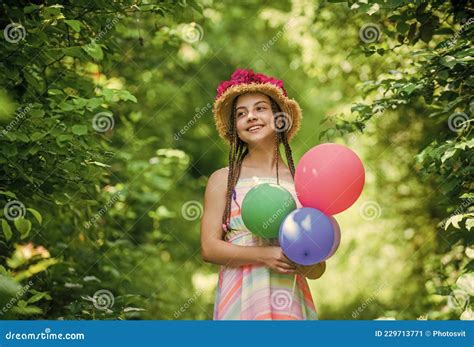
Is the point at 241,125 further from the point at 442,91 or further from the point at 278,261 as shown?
the point at 442,91

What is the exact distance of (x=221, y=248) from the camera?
3.76m

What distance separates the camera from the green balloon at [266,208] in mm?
3631

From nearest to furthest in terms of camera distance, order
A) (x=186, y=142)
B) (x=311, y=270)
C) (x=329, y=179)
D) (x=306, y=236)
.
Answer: (x=306, y=236) → (x=329, y=179) → (x=311, y=270) → (x=186, y=142)

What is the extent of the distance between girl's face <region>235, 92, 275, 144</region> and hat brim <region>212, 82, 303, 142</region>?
35mm

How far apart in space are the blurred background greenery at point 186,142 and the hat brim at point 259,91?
63cm

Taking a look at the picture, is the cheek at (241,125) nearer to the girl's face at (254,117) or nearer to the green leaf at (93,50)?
the girl's face at (254,117)

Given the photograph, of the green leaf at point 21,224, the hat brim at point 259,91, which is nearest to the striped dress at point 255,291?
the hat brim at point 259,91

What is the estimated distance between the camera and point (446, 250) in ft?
20.8

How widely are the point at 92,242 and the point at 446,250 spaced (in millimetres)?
2611

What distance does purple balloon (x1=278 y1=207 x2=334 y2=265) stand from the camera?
11.7 ft

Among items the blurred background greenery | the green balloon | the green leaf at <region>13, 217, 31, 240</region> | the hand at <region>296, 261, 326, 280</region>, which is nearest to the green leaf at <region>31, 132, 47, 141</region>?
the blurred background greenery

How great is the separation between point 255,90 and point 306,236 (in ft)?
2.79

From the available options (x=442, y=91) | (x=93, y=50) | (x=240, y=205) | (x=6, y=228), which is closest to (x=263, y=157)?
(x=240, y=205)

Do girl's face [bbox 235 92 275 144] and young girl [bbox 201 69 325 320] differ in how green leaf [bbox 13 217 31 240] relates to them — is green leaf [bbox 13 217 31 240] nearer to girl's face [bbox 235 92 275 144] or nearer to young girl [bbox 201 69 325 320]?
young girl [bbox 201 69 325 320]
